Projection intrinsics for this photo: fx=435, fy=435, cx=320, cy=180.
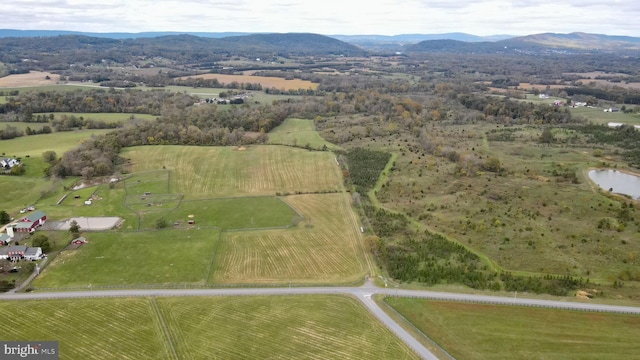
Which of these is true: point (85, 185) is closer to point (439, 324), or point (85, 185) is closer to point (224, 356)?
point (224, 356)

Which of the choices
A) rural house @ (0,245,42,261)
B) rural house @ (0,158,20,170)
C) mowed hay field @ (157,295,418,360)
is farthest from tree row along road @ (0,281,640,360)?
rural house @ (0,158,20,170)

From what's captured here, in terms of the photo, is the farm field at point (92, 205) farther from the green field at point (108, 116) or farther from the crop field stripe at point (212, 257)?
the green field at point (108, 116)

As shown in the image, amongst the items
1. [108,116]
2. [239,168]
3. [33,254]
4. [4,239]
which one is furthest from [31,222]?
[108,116]

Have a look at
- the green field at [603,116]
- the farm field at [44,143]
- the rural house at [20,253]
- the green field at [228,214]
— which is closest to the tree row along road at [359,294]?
the rural house at [20,253]

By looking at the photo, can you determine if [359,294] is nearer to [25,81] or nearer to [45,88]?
[45,88]

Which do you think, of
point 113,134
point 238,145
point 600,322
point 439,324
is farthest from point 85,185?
point 600,322
